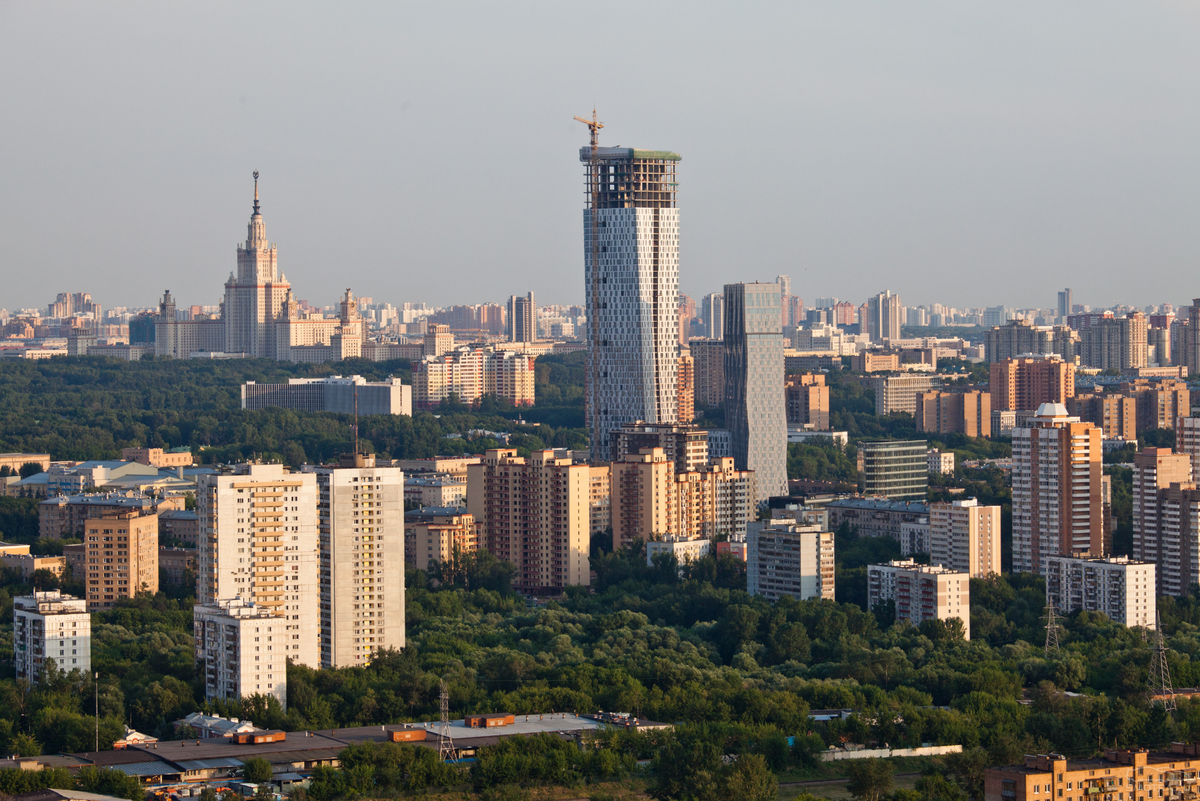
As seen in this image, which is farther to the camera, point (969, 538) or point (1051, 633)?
point (969, 538)

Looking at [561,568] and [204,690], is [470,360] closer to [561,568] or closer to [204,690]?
[561,568]

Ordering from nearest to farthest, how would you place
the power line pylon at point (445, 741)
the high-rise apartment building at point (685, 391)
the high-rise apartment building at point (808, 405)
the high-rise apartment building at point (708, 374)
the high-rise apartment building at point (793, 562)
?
the power line pylon at point (445, 741) → the high-rise apartment building at point (793, 562) → the high-rise apartment building at point (685, 391) → the high-rise apartment building at point (808, 405) → the high-rise apartment building at point (708, 374)

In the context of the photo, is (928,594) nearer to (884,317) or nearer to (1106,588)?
(1106,588)

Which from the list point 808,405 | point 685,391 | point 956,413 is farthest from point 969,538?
point 808,405

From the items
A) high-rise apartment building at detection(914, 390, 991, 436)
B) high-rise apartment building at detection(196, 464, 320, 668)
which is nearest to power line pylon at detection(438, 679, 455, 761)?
high-rise apartment building at detection(196, 464, 320, 668)

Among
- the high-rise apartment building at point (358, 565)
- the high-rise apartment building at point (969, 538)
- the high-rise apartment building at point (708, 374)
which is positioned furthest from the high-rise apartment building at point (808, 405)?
the high-rise apartment building at point (358, 565)

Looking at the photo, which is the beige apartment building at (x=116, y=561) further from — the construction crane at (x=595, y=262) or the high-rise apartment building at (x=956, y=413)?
the high-rise apartment building at (x=956, y=413)

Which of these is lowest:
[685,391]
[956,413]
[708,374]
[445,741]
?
[445,741]
